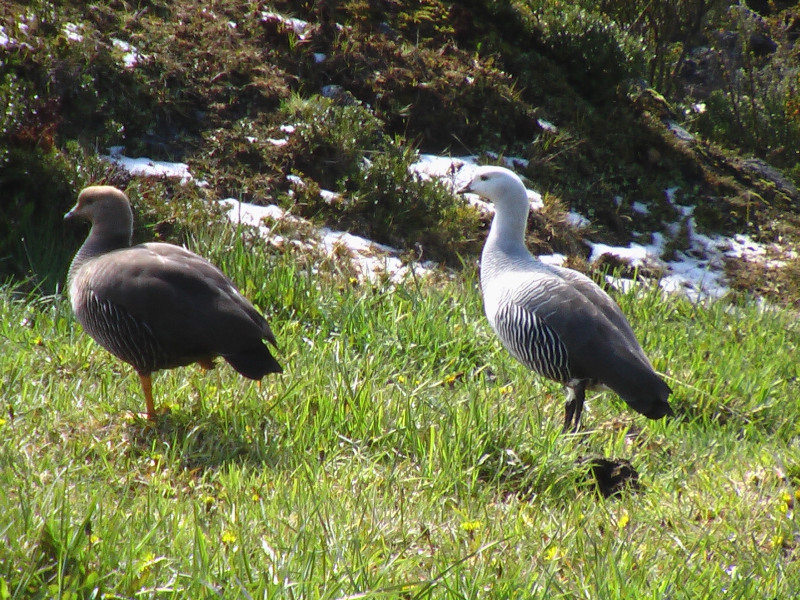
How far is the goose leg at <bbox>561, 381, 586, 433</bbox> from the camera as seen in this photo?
478cm

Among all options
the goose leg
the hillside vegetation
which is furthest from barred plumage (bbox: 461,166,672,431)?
the hillside vegetation

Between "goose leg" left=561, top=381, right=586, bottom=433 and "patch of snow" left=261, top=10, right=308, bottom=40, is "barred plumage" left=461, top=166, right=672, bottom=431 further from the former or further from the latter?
"patch of snow" left=261, top=10, right=308, bottom=40

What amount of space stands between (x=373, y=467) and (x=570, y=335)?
1510 millimetres

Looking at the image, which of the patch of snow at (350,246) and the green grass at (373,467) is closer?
the green grass at (373,467)

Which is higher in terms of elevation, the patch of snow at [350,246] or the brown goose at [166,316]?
the brown goose at [166,316]

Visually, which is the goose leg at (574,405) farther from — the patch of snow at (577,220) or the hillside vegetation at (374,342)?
the patch of snow at (577,220)

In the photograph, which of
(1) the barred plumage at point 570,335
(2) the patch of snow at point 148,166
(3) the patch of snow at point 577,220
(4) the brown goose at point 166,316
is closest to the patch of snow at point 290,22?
(2) the patch of snow at point 148,166

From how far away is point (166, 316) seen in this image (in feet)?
13.0

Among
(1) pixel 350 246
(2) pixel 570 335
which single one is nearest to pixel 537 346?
(2) pixel 570 335

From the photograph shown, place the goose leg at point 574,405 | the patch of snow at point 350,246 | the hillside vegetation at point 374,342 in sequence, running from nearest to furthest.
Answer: the hillside vegetation at point 374,342 < the goose leg at point 574,405 < the patch of snow at point 350,246

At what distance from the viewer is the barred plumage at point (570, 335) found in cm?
454

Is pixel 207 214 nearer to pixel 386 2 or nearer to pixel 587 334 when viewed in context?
pixel 587 334

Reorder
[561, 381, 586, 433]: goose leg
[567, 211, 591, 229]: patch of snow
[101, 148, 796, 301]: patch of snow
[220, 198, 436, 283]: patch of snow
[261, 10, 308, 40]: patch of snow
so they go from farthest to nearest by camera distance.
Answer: [261, 10, 308, 40]: patch of snow, [567, 211, 591, 229]: patch of snow, [101, 148, 796, 301]: patch of snow, [220, 198, 436, 283]: patch of snow, [561, 381, 586, 433]: goose leg

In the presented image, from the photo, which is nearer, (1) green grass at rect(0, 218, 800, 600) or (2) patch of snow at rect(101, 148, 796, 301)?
(1) green grass at rect(0, 218, 800, 600)
